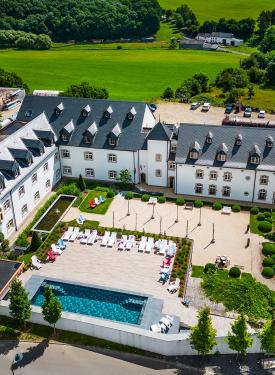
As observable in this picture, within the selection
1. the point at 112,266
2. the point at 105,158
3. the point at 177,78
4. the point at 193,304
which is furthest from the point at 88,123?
the point at 177,78

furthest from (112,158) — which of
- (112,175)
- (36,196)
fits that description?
(36,196)

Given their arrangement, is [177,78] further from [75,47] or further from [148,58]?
[75,47]

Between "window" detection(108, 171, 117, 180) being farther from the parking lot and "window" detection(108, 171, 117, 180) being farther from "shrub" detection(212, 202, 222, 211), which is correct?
the parking lot

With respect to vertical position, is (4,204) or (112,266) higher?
(4,204)

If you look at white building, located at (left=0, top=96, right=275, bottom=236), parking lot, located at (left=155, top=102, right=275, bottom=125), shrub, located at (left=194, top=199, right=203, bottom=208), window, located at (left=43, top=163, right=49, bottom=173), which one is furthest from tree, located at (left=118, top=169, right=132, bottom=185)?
parking lot, located at (left=155, top=102, right=275, bottom=125)

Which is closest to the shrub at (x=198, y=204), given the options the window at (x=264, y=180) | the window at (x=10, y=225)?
the window at (x=264, y=180)

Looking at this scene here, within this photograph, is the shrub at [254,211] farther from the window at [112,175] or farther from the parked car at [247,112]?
the parked car at [247,112]

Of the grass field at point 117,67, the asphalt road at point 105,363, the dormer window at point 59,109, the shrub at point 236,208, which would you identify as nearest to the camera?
the asphalt road at point 105,363
